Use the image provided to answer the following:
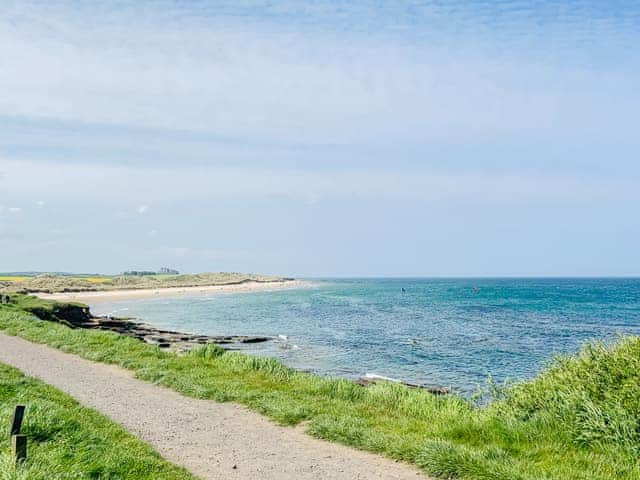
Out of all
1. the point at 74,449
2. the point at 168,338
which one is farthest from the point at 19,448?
the point at 168,338

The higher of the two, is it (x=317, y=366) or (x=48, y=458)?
(x=48, y=458)

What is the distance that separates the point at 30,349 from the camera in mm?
20109

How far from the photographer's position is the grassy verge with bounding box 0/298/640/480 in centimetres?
867

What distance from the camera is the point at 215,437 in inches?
415

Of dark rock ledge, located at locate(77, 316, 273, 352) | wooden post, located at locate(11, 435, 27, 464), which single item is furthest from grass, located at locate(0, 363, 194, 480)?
dark rock ledge, located at locate(77, 316, 273, 352)

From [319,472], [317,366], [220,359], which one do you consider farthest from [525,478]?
[317,366]

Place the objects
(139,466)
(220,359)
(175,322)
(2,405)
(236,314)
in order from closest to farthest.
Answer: (139,466) < (2,405) < (220,359) < (175,322) < (236,314)

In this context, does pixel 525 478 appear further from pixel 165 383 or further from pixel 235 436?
pixel 165 383

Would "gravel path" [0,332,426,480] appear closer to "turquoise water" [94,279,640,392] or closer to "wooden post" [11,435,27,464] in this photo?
"wooden post" [11,435,27,464]

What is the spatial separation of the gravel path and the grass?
466 mm

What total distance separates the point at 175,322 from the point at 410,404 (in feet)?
164

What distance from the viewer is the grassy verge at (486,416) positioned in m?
8.67

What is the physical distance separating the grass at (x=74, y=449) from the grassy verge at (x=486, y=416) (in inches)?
127

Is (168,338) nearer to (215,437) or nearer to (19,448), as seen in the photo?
(215,437)
